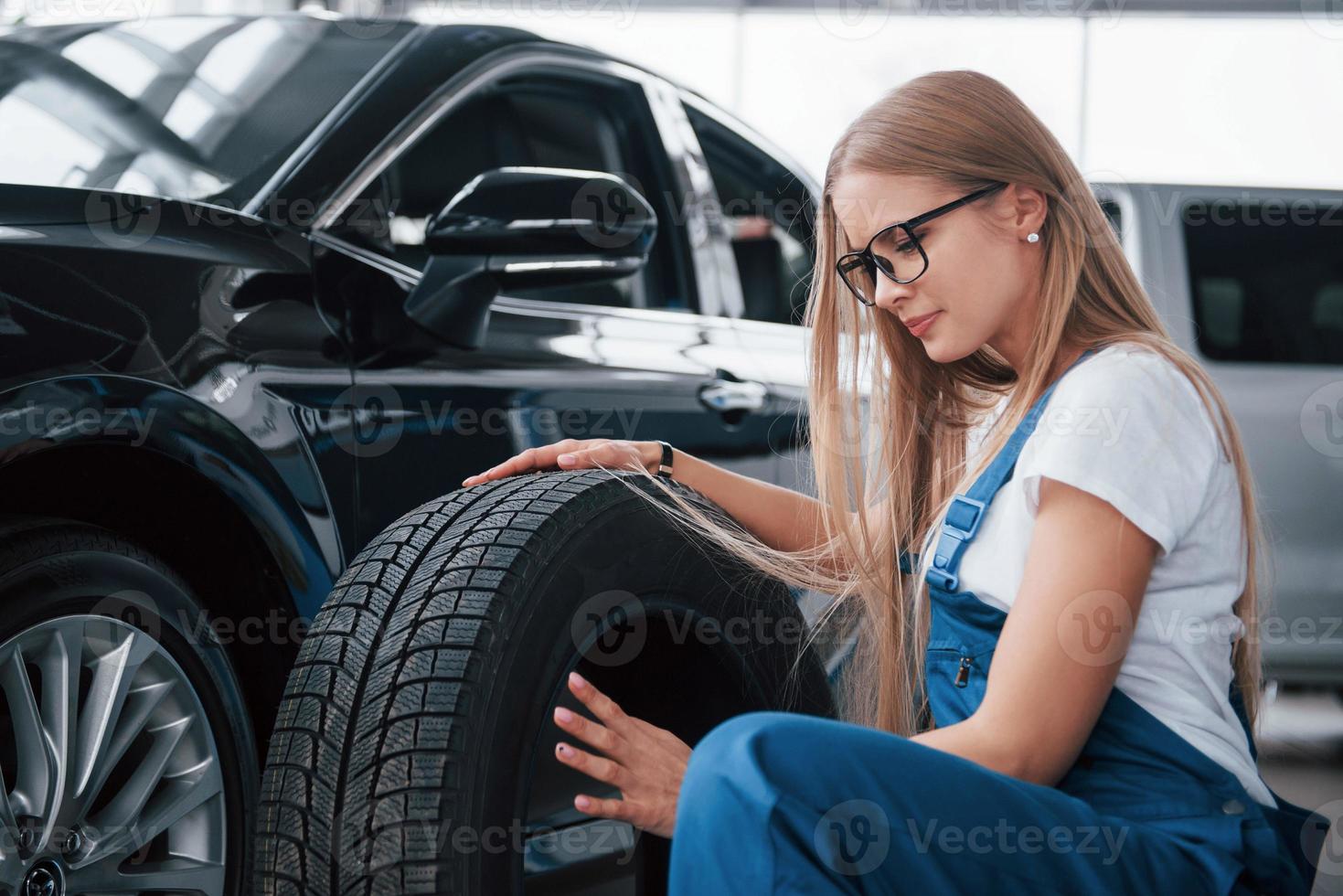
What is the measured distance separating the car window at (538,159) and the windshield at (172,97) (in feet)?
0.56

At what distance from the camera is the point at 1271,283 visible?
5164 millimetres

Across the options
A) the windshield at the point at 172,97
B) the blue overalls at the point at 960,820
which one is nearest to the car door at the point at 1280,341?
the windshield at the point at 172,97

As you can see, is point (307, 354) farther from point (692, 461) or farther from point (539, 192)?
point (692, 461)

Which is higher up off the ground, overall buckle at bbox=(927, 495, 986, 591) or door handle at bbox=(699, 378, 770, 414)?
A: door handle at bbox=(699, 378, 770, 414)

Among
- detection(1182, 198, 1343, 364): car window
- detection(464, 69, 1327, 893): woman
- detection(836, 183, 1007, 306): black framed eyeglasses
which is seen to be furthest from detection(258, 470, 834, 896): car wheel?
detection(1182, 198, 1343, 364): car window

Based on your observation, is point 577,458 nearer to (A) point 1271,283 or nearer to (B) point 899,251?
(B) point 899,251

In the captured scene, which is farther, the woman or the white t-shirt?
the white t-shirt

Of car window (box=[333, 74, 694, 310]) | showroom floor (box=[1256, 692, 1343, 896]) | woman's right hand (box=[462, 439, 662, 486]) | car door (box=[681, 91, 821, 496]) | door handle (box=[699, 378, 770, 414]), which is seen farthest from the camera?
showroom floor (box=[1256, 692, 1343, 896])

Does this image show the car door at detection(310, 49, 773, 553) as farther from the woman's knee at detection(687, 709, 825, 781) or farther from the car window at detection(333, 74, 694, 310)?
the woman's knee at detection(687, 709, 825, 781)

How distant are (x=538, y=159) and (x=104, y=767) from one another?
158 centimetres

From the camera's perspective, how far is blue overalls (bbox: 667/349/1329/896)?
1.24m

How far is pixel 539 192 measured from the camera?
2068 millimetres

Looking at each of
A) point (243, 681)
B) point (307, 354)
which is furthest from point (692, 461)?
point (243, 681)

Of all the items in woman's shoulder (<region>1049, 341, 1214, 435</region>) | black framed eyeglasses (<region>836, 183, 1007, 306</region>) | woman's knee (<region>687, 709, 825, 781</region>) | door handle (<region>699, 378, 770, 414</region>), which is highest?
black framed eyeglasses (<region>836, 183, 1007, 306</region>)
